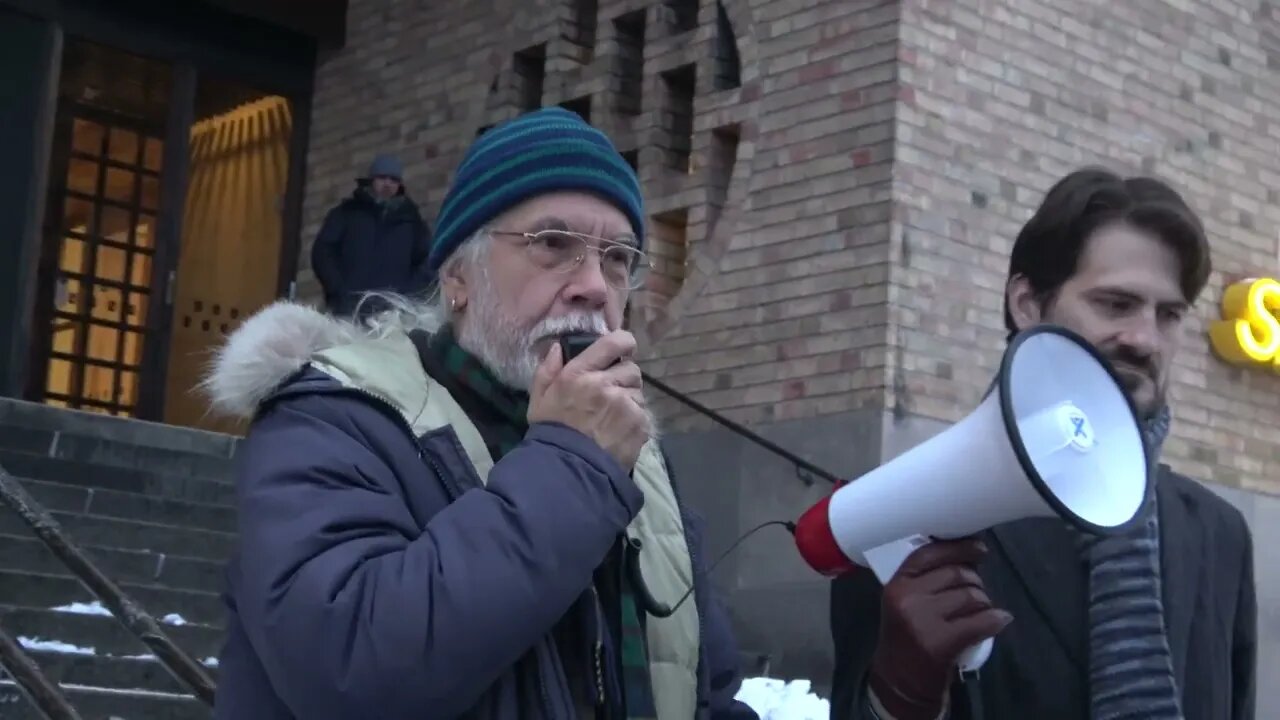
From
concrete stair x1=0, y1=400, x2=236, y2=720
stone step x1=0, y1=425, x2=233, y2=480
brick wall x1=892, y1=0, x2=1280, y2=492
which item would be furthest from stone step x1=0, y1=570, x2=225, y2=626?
brick wall x1=892, y1=0, x2=1280, y2=492

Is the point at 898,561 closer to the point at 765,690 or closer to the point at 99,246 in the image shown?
the point at 765,690

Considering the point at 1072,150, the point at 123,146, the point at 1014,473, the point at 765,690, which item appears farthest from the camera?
the point at 123,146

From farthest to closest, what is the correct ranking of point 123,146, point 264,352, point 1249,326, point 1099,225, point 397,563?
point 123,146
point 1249,326
point 1099,225
point 264,352
point 397,563

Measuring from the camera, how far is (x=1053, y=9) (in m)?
8.62

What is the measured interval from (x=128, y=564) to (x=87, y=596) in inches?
18.8

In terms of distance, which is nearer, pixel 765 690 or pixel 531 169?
pixel 531 169

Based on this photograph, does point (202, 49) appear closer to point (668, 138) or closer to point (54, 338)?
point (54, 338)

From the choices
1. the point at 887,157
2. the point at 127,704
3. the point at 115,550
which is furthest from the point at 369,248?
the point at 127,704

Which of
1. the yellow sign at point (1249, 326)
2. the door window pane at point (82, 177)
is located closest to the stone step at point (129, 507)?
the door window pane at point (82, 177)

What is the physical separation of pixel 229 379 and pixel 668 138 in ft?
23.4

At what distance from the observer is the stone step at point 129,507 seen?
7668mm

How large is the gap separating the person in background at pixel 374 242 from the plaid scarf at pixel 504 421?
24.1ft

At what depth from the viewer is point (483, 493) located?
1994 millimetres

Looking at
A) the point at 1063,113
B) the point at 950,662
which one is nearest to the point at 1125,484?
the point at 950,662
